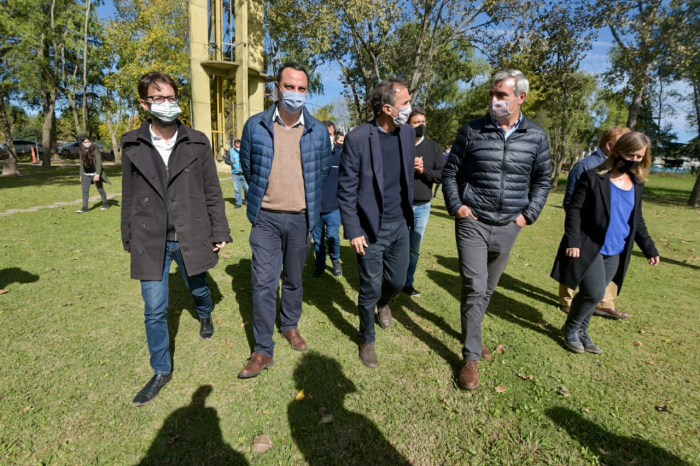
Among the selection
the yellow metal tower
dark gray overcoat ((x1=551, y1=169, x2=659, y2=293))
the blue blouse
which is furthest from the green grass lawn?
the yellow metal tower

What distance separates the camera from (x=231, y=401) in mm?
2855

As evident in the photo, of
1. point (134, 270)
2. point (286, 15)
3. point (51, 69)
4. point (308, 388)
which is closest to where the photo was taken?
point (134, 270)

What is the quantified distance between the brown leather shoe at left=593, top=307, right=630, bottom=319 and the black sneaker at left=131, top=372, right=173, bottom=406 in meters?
4.81

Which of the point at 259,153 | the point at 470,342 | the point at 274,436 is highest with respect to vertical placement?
the point at 259,153

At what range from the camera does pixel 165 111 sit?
273 centimetres

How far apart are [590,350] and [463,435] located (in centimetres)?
198

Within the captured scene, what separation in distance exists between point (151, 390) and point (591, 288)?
155 inches

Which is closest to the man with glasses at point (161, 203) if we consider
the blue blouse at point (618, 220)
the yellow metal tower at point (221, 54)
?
the blue blouse at point (618, 220)

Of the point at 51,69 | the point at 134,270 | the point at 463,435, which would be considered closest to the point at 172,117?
the point at 134,270

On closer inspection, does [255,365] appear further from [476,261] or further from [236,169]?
[236,169]

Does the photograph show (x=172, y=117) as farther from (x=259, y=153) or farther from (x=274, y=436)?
(x=274, y=436)

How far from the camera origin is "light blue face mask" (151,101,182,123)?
8.86 feet

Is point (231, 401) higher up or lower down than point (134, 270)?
lower down

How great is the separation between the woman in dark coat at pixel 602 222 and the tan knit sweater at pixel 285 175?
104 inches
